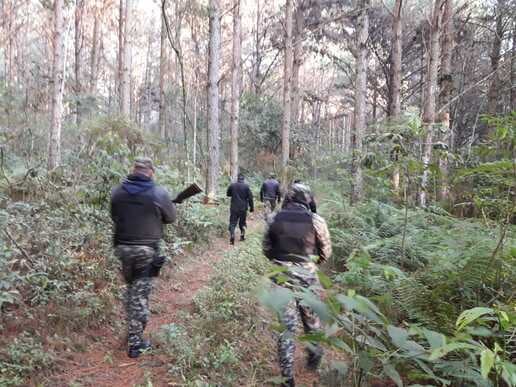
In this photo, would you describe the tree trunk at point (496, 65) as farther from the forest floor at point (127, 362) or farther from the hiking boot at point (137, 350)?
the hiking boot at point (137, 350)

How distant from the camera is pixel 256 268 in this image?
7844mm

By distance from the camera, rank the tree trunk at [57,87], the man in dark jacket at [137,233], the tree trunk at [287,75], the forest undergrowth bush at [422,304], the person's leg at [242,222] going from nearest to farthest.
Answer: the forest undergrowth bush at [422,304] < the man in dark jacket at [137,233] < the person's leg at [242,222] < the tree trunk at [57,87] < the tree trunk at [287,75]

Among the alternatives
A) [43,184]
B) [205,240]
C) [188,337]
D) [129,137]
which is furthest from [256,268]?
[129,137]

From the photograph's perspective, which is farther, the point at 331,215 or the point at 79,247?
the point at 331,215

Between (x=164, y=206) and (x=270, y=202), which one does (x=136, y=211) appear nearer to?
(x=164, y=206)

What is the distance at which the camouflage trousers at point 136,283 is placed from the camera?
459 centimetres

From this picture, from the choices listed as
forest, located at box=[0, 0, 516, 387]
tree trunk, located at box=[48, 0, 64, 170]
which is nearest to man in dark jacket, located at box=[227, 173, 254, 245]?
forest, located at box=[0, 0, 516, 387]

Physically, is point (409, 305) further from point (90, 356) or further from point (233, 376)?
point (90, 356)

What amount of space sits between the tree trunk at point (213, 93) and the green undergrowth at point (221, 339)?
7551mm

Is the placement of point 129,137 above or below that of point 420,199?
above

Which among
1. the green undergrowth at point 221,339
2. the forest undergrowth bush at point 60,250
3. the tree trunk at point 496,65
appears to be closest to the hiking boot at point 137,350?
the green undergrowth at point 221,339

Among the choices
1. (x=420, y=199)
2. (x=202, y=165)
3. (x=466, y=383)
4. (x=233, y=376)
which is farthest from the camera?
(x=202, y=165)

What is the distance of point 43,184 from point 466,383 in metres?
7.21

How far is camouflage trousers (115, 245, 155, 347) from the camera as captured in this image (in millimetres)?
4590
